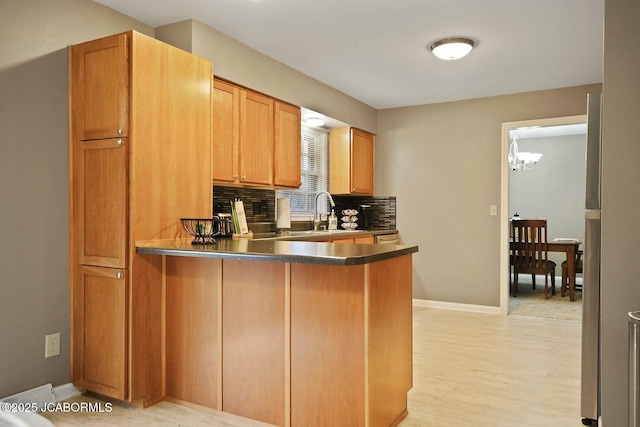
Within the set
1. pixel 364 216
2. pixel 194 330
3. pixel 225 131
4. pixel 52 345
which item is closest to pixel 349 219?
pixel 364 216

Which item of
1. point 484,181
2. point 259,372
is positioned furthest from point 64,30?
point 484,181

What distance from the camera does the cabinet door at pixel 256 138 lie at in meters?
3.56

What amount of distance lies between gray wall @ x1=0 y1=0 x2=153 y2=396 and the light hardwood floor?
0.38 m

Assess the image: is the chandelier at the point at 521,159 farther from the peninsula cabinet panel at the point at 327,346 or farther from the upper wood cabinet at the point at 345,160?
the peninsula cabinet panel at the point at 327,346

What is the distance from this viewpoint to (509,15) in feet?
9.95

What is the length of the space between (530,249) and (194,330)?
4.92 m

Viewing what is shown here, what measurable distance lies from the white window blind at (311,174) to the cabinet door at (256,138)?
Result: 2.98 feet

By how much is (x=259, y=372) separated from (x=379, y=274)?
0.81 m

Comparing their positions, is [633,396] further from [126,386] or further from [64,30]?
[64,30]

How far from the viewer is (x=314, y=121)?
4793 mm

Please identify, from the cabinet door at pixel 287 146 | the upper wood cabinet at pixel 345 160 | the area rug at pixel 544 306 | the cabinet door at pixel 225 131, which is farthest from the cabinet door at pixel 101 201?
the area rug at pixel 544 306

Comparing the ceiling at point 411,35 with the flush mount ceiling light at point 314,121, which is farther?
the flush mount ceiling light at point 314,121

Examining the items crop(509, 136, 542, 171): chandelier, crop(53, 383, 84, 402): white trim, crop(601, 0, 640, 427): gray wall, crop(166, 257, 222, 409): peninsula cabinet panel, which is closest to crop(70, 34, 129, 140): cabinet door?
crop(166, 257, 222, 409): peninsula cabinet panel

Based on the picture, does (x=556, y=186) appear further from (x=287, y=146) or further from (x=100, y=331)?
(x=100, y=331)
